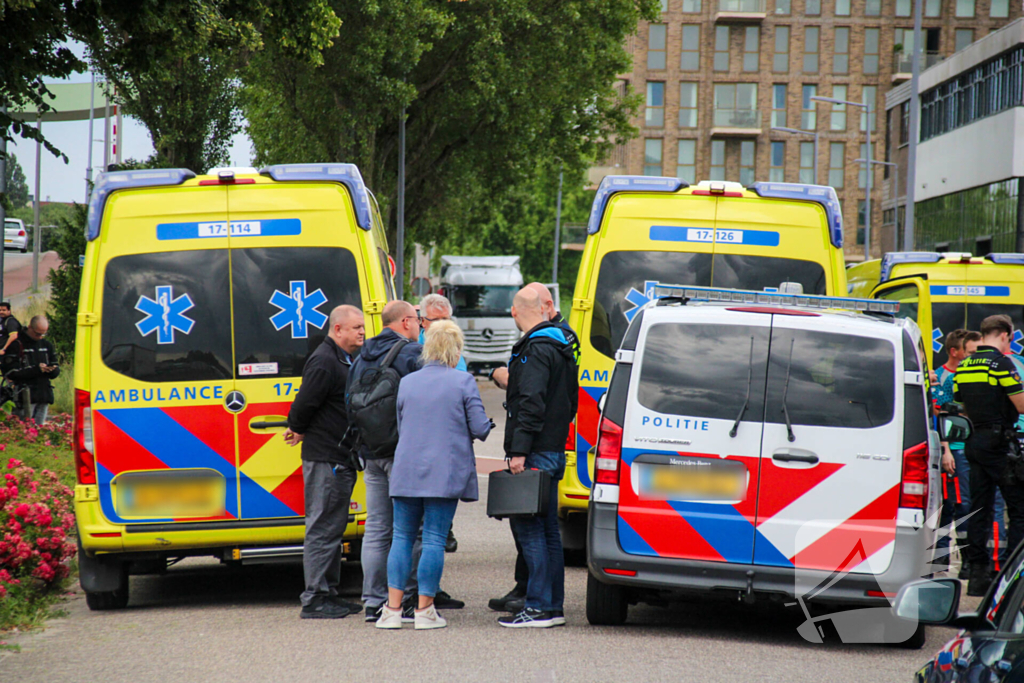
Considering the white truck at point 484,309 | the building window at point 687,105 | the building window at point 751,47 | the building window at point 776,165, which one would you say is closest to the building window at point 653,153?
the building window at point 687,105

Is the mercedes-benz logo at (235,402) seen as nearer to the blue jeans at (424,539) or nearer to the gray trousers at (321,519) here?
the gray trousers at (321,519)

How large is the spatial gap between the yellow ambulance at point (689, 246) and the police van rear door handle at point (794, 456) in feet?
8.14

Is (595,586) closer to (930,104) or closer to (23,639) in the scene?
(23,639)

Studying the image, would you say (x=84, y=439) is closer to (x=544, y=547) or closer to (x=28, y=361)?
(x=544, y=547)

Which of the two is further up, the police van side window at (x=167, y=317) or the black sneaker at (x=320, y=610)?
the police van side window at (x=167, y=317)

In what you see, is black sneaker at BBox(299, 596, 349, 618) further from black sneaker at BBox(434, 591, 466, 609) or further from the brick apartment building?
the brick apartment building

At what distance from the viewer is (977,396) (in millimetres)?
8570

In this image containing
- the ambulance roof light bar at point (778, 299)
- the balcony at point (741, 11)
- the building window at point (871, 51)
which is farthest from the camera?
the building window at point (871, 51)

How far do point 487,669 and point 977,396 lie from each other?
438 centimetres

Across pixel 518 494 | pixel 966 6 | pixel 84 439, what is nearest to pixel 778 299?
pixel 518 494

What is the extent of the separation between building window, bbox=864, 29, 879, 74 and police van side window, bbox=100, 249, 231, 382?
229 feet

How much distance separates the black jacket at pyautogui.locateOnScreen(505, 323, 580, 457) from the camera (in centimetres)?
693

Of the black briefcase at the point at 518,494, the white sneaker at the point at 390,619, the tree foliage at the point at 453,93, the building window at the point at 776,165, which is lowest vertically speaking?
the white sneaker at the point at 390,619

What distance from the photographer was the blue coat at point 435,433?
22.5 feet
